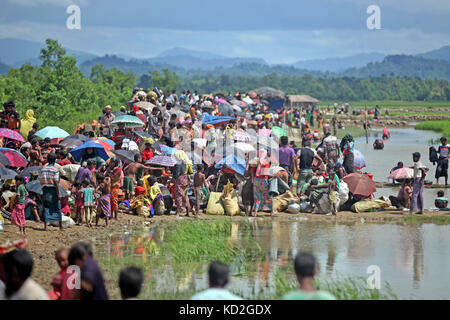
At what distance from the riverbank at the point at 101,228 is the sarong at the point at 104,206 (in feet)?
0.84

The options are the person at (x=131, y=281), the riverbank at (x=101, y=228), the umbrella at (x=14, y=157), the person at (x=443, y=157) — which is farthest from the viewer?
the person at (x=443, y=157)

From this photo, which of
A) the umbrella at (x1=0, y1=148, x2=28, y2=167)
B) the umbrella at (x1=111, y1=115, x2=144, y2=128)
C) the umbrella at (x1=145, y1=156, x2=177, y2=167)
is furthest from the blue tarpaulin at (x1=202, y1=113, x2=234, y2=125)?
the umbrella at (x1=0, y1=148, x2=28, y2=167)

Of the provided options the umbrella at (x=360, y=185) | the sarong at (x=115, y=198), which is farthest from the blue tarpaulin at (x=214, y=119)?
the sarong at (x=115, y=198)

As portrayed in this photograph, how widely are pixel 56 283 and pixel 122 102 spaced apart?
148 feet

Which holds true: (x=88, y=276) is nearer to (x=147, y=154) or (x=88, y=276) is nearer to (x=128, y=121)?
(x=147, y=154)

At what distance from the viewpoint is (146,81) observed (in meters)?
166

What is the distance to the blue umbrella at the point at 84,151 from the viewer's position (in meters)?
15.1

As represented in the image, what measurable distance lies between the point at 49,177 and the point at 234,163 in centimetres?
486

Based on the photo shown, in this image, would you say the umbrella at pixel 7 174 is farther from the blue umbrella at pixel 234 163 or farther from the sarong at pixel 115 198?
the blue umbrella at pixel 234 163

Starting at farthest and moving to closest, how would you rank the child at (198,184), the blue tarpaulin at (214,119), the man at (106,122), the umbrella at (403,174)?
1. the blue tarpaulin at (214,119)
2. the man at (106,122)
3. the umbrella at (403,174)
4. the child at (198,184)

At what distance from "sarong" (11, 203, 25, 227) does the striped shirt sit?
56 centimetres

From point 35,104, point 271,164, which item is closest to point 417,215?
point 271,164

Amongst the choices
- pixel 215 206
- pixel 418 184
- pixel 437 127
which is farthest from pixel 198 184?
pixel 437 127
